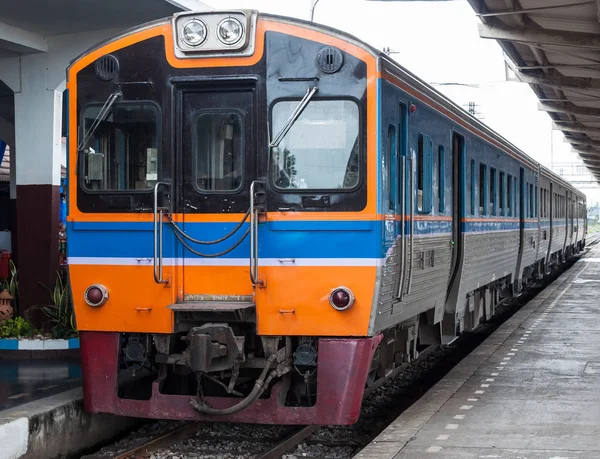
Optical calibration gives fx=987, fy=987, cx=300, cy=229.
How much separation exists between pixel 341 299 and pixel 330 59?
5.66 ft

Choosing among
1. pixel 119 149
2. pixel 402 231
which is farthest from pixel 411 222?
pixel 119 149

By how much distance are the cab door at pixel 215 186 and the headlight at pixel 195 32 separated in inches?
12.3

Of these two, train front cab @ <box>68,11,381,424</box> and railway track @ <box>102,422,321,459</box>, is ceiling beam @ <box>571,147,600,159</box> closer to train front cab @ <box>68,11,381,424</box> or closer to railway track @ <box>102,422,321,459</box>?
railway track @ <box>102,422,321,459</box>

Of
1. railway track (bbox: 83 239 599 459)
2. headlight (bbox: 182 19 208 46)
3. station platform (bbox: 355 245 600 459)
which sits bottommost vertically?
railway track (bbox: 83 239 599 459)

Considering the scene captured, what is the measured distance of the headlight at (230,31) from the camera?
7.21m

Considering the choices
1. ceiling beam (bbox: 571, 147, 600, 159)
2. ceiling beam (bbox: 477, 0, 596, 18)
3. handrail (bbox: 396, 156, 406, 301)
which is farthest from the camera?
ceiling beam (bbox: 571, 147, 600, 159)

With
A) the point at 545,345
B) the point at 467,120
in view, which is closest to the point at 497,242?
the point at 545,345

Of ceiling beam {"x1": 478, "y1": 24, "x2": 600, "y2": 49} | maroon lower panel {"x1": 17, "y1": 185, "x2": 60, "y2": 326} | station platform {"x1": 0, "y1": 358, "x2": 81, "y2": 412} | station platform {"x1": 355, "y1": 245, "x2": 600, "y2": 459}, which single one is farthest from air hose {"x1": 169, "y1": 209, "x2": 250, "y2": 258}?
ceiling beam {"x1": 478, "y1": 24, "x2": 600, "y2": 49}

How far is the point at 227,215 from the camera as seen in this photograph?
285 inches

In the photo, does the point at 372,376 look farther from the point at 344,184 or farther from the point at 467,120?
the point at 467,120

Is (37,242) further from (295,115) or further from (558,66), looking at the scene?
(558,66)

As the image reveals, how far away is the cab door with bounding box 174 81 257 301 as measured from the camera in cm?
720

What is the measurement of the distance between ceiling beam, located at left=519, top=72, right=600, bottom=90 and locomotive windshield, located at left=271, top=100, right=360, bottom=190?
47.8 feet

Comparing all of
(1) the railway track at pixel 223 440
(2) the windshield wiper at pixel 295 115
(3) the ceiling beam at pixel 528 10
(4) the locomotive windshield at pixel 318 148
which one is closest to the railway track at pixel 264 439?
(1) the railway track at pixel 223 440
